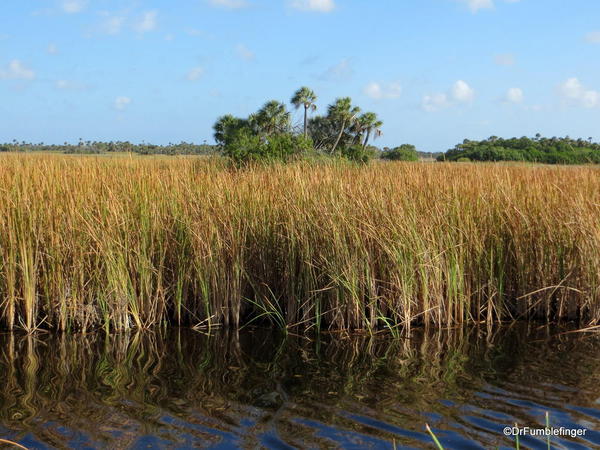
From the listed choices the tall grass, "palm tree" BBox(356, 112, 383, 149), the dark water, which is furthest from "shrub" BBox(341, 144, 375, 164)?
the dark water

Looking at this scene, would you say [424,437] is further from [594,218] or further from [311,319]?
[594,218]

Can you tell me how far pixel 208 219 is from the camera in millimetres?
6000

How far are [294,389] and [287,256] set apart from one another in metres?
1.71

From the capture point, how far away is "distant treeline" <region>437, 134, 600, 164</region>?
3244 cm

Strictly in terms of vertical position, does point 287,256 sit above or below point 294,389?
above

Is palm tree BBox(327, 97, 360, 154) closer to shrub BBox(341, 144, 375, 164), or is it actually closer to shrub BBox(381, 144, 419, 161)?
shrub BBox(341, 144, 375, 164)

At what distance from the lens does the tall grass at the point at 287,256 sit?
565 centimetres

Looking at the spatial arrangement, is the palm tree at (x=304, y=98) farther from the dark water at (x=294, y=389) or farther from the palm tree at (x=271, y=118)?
the dark water at (x=294, y=389)

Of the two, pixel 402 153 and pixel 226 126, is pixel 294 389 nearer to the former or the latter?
pixel 226 126

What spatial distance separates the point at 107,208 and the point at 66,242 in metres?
0.49

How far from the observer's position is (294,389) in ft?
14.7

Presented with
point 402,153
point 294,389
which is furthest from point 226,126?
point 294,389

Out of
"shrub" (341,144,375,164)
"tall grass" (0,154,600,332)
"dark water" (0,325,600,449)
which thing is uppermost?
"shrub" (341,144,375,164)

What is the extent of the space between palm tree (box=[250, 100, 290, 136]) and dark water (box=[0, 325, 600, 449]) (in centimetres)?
1161
